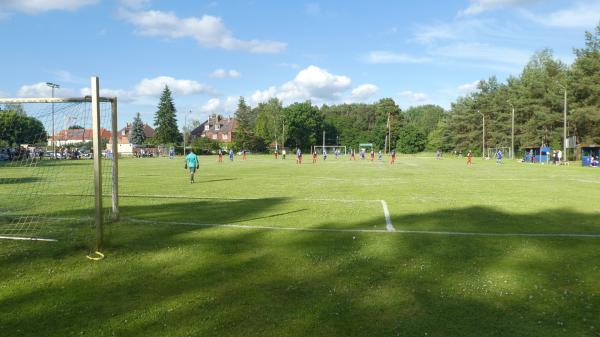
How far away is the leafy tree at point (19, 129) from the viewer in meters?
11.2

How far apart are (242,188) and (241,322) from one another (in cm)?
1509

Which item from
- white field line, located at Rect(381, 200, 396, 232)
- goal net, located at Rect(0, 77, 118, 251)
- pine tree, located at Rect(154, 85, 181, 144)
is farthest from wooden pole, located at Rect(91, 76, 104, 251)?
pine tree, located at Rect(154, 85, 181, 144)

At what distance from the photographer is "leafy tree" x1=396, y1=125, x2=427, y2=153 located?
4688 inches

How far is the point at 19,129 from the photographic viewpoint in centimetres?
1381

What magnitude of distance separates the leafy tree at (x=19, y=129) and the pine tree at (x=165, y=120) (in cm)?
8852

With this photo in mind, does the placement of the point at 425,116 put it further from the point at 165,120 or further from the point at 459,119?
the point at 165,120

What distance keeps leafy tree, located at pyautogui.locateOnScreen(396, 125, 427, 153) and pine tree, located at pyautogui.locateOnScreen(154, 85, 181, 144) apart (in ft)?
195

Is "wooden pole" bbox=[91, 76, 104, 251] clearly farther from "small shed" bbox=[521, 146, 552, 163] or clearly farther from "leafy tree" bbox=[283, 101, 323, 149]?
"leafy tree" bbox=[283, 101, 323, 149]

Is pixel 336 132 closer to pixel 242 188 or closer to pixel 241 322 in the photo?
pixel 242 188

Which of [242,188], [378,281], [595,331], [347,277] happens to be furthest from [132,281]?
[242,188]

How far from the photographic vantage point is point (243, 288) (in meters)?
5.76

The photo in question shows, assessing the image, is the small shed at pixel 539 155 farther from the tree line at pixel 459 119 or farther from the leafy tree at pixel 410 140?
the leafy tree at pixel 410 140

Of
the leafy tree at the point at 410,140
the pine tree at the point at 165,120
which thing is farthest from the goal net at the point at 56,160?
the leafy tree at the point at 410,140

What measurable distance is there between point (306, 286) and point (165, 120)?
102498mm
